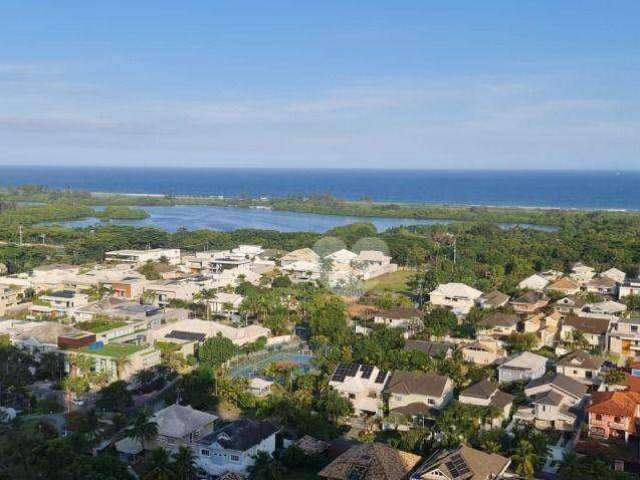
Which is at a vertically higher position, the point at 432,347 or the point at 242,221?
the point at 242,221

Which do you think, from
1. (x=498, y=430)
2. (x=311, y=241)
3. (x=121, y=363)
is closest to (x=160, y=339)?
(x=121, y=363)

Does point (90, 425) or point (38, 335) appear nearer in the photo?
point (90, 425)

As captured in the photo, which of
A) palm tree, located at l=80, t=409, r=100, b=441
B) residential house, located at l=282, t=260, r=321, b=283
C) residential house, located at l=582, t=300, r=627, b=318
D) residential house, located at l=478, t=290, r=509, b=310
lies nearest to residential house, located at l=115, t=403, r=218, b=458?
palm tree, located at l=80, t=409, r=100, b=441

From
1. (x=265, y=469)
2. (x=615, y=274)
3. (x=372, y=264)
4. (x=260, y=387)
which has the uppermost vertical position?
(x=615, y=274)

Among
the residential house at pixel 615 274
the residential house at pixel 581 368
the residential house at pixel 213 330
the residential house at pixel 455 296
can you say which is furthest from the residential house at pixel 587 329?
the residential house at pixel 213 330

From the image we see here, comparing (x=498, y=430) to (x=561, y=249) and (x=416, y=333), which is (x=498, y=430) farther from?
(x=561, y=249)

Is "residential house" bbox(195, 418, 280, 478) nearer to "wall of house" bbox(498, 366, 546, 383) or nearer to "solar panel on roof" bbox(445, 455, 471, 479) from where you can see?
"solar panel on roof" bbox(445, 455, 471, 479)

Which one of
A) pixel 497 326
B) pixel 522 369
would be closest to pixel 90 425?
pixel 522 369

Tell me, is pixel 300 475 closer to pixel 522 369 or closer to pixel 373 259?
pixel 522 369
